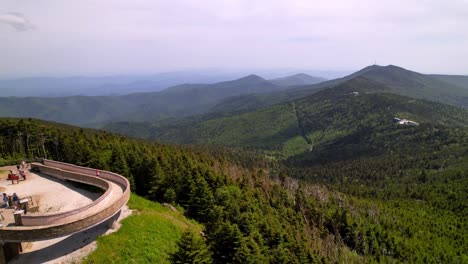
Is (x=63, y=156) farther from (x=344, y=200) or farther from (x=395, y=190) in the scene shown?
(x=395, y=190)

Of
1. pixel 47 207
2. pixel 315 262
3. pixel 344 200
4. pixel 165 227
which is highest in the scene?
pixel 47 207

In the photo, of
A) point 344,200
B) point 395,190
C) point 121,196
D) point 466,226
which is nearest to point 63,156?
point 121,196

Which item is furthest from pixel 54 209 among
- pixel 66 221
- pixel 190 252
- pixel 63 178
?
pixel 190 252

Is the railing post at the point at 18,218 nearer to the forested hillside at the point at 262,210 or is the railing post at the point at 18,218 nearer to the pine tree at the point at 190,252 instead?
the pine tree at the point at 190,252

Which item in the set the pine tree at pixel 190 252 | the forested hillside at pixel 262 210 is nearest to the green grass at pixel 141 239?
the forested hillside at pixel 262 210

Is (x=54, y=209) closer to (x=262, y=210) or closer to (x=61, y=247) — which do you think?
(x=61, y=247)
